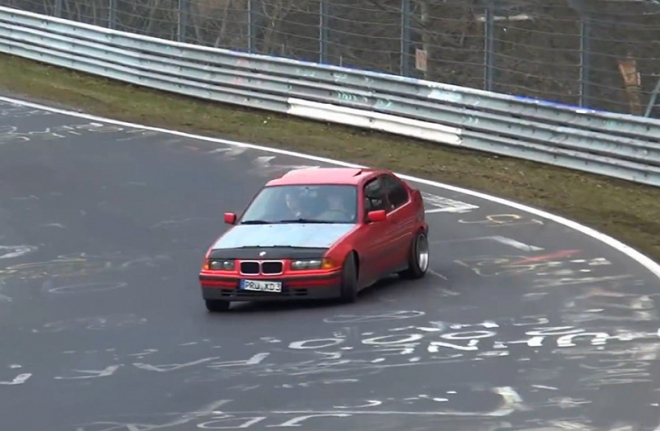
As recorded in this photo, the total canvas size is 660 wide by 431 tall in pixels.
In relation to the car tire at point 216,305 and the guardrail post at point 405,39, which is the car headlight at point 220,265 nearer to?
the car tire at point 216,305

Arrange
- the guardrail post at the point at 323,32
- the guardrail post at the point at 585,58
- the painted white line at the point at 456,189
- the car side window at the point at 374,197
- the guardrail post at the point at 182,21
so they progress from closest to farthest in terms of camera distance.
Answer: the car side window at the point at 374,197 < the painted white line at the point at 456,189 < the guardrail post at the point at 585,58 < the guardrail post at the point at 323,32 < the guardrail post at the point at 182,21

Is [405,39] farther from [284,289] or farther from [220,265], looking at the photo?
[284,289]

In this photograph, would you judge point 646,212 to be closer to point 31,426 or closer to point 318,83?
point 318,83

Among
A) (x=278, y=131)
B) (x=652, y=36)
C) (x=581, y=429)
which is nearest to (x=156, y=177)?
(x=278, y=131)

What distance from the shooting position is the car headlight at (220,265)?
47.1ft

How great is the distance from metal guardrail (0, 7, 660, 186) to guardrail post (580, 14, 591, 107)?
24.2 inches

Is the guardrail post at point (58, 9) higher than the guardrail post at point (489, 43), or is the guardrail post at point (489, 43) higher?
the guardrail post at point (58, 9)

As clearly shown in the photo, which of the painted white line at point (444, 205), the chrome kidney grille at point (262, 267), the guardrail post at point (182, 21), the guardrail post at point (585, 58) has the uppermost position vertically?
the guardrail post at point (182, 21)

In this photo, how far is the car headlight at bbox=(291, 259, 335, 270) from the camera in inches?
556

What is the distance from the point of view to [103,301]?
49.8ft

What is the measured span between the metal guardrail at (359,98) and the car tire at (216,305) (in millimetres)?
8735

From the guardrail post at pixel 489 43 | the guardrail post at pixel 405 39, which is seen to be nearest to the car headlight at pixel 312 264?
the guardrail post at pixel 489 43

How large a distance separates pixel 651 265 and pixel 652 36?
8.17 m

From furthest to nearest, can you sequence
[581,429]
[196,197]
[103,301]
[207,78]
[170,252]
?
[207,78], [196,197], [170,252], [103,301], [581,429]
